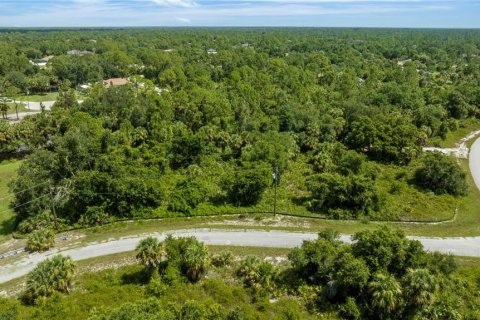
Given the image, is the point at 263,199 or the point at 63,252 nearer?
the point at 63,252

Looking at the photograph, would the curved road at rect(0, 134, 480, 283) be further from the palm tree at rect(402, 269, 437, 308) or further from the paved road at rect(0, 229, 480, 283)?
the palm tree at rect(402, 269, 437, 308)

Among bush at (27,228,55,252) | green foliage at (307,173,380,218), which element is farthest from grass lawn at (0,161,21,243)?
green foliage at (307,173,380,218)

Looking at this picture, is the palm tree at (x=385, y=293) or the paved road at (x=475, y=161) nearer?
the palm tree at (x=385, y=293)

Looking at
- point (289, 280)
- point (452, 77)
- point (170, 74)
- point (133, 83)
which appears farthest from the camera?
point (452, 77)

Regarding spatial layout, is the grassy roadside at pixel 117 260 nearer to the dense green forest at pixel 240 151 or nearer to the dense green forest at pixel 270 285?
the dense green forest at pixel 270 285

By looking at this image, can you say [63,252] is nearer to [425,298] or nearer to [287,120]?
[425,298]

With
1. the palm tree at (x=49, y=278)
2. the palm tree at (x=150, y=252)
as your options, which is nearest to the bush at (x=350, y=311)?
the palm tree at (x=150, y=252)

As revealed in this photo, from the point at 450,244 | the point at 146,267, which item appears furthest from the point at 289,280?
the point at 450,244
